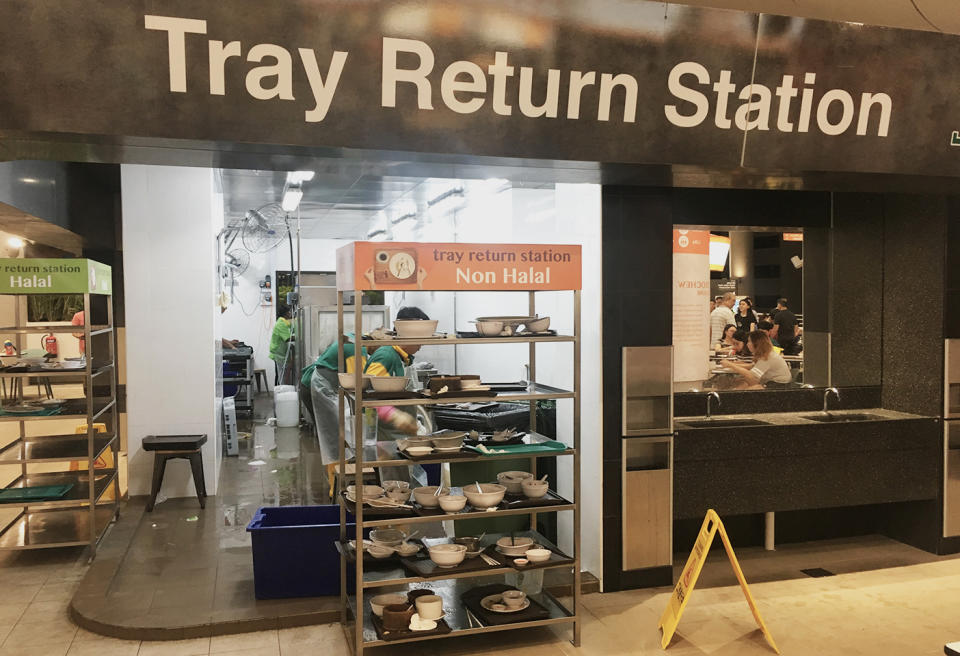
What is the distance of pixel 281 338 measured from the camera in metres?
12.4

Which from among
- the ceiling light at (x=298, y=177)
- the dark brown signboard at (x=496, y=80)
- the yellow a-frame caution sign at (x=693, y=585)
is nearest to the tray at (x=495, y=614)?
the yellow a-frame caution sign at (x=693, y=585)

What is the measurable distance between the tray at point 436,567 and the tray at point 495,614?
0.27m

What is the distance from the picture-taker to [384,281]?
12.4 feet

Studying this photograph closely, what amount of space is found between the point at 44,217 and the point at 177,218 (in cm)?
121

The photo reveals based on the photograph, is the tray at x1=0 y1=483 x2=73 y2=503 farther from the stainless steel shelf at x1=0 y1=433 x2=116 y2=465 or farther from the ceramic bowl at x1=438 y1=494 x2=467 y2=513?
the ceramic bowl at x1=438 y1=494 x2=467 y2=513

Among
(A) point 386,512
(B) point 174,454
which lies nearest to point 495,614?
(A) point 386,512

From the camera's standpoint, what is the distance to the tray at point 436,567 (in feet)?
12.9

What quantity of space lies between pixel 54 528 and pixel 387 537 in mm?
2969

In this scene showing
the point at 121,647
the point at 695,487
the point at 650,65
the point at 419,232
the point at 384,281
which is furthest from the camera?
the point at 419,232

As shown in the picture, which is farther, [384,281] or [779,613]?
[779,613]

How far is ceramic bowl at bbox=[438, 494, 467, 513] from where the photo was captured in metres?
3.98

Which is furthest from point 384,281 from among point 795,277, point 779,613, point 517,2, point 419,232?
point 419,232

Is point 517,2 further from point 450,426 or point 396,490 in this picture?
point 450,426

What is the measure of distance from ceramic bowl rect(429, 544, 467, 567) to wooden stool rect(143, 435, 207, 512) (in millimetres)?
3274
